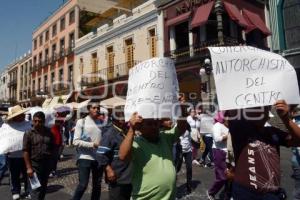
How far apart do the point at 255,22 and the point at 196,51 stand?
332cm

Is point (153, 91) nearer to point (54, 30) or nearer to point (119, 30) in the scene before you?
point (119, 30)

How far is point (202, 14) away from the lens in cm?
1750

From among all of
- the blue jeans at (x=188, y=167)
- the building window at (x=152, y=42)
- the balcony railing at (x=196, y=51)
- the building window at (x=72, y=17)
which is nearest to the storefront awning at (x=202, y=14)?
the balcony railing at (x=196, y=51)

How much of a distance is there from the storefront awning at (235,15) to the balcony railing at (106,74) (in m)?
7.34

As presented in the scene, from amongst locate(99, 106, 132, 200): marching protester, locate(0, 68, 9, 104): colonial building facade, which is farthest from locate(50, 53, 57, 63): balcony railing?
locate(99, 106, 132, 200): marching protester

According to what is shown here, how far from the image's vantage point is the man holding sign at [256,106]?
273 centimetres

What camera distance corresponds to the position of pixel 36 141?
206 inches

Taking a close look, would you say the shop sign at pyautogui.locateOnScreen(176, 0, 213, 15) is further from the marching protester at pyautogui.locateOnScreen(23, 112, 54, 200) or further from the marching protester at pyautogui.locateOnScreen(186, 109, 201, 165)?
the marching protester at pyautogui.locateOnScreen(23, 112, 54, 200)

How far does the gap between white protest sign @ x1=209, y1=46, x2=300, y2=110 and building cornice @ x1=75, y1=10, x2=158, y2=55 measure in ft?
62.5

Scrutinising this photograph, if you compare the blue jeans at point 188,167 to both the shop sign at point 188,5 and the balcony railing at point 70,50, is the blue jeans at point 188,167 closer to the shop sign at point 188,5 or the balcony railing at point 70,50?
the shop sign at point 188,5

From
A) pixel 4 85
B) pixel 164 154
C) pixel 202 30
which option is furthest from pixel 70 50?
pixel 4 85

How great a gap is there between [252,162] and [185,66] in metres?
16.4

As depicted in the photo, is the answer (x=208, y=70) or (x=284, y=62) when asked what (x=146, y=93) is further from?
(x=208, y=70)

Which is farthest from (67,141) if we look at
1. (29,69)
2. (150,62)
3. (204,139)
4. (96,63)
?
(29,69)
